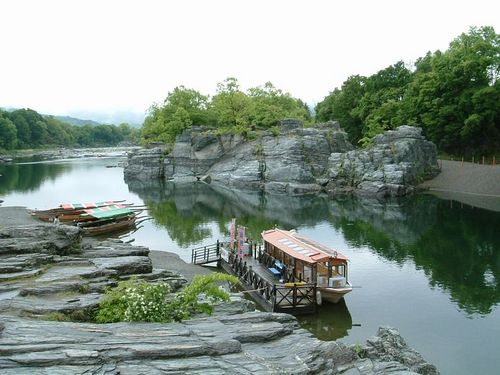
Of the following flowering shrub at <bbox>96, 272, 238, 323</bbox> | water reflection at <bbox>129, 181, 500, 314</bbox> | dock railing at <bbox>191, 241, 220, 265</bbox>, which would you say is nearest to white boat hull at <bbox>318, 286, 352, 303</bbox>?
water reflection at <bbox>129, 181, 500, 314</bbox>

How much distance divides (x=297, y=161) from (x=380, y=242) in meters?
45.5

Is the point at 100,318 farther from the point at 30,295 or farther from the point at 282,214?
the point at 282,214

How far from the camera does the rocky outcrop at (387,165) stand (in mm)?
79750

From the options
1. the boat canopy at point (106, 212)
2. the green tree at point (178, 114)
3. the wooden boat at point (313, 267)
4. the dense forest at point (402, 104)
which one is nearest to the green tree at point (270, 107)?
the dense forest at point (402, 104)

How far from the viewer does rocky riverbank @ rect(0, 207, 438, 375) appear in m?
11.5

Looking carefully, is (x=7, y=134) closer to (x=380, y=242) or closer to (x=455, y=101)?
(x=455, y=101)

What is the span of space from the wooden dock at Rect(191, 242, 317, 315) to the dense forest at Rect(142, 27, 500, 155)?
201 feet

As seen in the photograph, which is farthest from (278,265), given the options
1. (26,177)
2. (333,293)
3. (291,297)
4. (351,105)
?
(351,105)

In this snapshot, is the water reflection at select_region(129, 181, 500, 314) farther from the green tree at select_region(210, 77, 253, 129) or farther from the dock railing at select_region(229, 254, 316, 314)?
the green tree at select_region(210, 77, 253, 129)

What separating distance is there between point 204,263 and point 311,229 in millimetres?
17751

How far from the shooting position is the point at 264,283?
30.4 m

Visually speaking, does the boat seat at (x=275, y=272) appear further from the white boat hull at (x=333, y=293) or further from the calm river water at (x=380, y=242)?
the calm river water at (x=380, y=242)

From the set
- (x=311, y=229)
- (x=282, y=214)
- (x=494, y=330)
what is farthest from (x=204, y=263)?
(x=282, y=214)

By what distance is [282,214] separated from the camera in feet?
207
